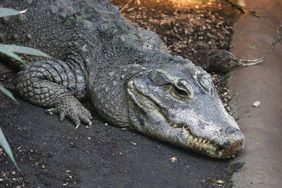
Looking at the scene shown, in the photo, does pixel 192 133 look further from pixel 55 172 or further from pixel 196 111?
pixel 55 172

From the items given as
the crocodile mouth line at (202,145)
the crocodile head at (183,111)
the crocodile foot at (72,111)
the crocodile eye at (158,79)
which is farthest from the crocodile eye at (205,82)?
the crocodile foot at (72,111)

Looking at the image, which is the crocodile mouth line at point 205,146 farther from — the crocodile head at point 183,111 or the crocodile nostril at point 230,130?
the crocodile nostril at point 230,130

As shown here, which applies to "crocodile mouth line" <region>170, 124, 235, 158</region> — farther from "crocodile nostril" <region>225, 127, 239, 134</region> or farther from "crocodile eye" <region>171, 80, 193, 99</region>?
"crocodile eye" <region>171, 80, 193, 99</region>

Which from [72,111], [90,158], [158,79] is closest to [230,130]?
[158,79]

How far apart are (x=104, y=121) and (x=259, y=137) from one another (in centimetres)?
106

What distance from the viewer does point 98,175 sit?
368 cm

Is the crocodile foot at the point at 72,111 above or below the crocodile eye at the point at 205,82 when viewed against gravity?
below

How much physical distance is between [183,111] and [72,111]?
2.47ft

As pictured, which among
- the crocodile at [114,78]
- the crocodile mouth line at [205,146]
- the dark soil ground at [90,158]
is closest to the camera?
the dark soil ground at [90,158]

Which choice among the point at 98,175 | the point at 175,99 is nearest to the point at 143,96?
the point at 175,99

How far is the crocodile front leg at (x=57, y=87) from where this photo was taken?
14.2 ft

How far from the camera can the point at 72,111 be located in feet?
14.1

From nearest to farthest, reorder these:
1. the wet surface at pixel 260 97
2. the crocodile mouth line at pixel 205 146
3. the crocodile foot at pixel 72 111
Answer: the wet surface at pixel 260 97, the crocodile mouth line at pixel 205 146, the crocodile foot at pixel 72 111

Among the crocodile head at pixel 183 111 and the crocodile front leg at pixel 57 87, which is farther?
the crocodile front leg at pixel 57 87
